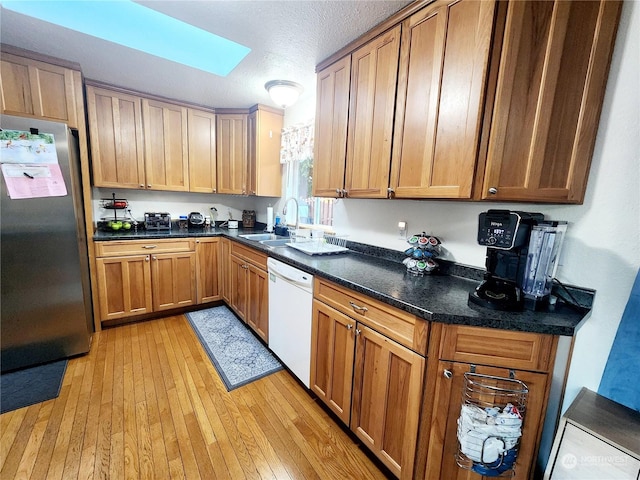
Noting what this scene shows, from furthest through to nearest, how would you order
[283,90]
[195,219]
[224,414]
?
1. [195,219]
2. [283,90]
3. [224,414]

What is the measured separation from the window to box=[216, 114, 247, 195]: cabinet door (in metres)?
0.53

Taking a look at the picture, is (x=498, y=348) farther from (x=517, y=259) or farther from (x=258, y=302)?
(x=258, y=302)

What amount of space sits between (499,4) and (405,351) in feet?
4.97

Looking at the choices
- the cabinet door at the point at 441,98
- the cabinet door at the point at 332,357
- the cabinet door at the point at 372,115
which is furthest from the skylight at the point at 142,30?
the cabinet door at the point at 332,357

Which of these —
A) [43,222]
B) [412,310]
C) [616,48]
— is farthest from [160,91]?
[616,48]

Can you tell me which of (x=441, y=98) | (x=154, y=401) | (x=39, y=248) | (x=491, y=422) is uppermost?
(x=441, y=98)

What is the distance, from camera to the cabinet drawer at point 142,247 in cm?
247

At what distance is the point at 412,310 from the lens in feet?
3.55

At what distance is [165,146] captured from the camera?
9.71 ft

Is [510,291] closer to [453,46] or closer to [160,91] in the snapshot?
[453,46]

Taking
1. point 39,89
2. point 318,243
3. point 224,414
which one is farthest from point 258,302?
point 39,89

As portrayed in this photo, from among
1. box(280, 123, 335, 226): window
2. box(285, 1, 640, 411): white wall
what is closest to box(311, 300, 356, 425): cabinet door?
box(285, 1, 640, 411): white wall

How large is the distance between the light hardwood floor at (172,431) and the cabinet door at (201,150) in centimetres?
204

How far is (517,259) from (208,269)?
9.50 ft
